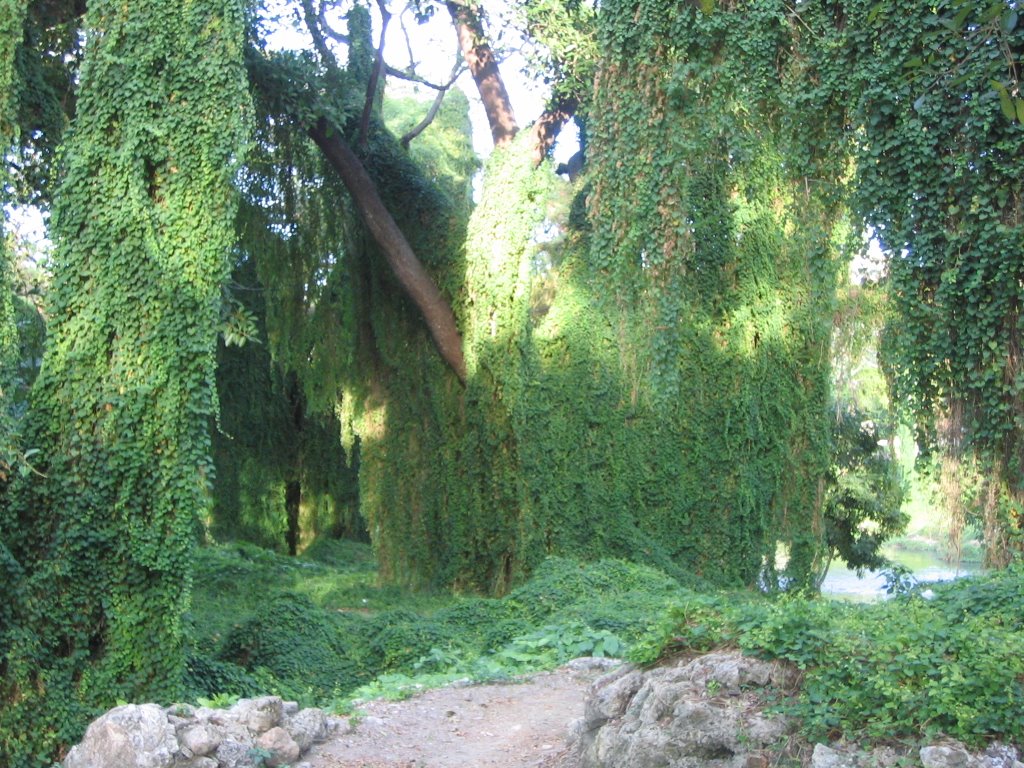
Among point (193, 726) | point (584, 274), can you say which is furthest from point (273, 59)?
point (193, 726)

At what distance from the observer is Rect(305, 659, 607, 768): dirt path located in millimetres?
6613

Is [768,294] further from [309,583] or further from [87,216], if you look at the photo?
[87,216]

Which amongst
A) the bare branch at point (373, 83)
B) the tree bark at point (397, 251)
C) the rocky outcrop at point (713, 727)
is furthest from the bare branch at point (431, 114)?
the rocky outcrop at point (713, 727)

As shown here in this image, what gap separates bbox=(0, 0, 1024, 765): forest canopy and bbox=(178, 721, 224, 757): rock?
141 inches

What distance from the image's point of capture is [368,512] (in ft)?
58.2

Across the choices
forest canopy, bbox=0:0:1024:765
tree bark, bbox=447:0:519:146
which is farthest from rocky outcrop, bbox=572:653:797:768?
tree bark, bbox=447:0:519:146

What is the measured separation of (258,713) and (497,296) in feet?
30.3

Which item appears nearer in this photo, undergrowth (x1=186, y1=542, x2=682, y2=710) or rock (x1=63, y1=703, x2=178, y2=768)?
rock (x1=63, y1=703, x2=178, y2=768)

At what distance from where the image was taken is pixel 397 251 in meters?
15.7

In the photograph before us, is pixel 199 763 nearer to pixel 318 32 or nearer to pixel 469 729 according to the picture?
pixel 469 729

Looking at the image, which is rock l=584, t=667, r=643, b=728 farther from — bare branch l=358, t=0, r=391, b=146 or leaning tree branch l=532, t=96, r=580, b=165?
bare branch l=358, t=0, r=391, b=146

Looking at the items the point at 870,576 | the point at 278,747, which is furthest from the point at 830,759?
the point at 870,576

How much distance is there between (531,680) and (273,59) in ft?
29.3

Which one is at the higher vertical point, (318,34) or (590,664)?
(318,34)
